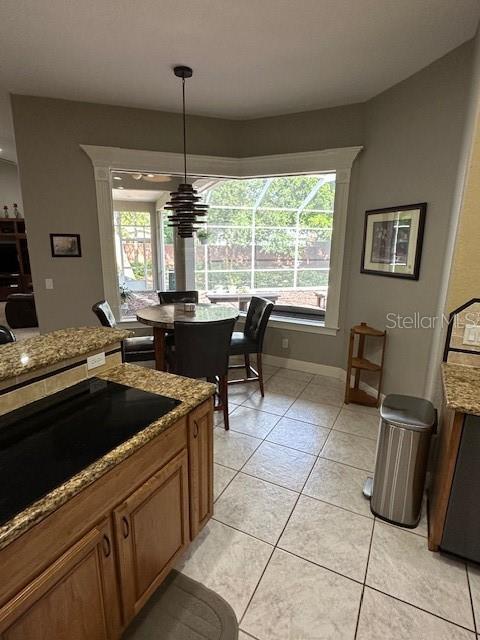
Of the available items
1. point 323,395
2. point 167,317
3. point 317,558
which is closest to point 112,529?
point 317,558

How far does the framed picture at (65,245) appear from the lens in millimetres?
3520

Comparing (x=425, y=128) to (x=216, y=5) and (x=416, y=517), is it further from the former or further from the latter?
(x=416, y=517)

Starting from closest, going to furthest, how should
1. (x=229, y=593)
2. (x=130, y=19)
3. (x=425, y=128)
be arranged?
(x=229, y=593), (x=130, y=19), (x=425, y=128)

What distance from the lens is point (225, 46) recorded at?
240cm

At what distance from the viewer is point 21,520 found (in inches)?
32.2

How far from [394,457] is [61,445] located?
5.39 feet

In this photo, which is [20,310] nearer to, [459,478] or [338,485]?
[338,485]

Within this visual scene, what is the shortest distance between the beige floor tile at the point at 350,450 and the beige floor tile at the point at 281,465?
0.19m

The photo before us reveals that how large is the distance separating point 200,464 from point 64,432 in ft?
2.13

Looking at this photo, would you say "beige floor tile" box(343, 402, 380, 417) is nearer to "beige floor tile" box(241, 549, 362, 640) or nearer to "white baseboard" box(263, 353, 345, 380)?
"white baseboard" box(263, 353, 345, 380)

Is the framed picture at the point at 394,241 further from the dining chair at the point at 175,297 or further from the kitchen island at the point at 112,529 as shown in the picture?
the kitchen island at the point at 112,529

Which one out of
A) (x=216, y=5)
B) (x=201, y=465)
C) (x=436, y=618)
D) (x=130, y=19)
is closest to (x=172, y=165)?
(x=130, y=19)

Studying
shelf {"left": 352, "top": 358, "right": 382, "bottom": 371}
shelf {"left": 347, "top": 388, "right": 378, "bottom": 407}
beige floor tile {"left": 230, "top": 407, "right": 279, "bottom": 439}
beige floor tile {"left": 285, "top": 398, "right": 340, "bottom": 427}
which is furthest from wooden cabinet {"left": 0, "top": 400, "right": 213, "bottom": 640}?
shelf {"left": 347, "top": 388, "right": 378, "bottom": 407}

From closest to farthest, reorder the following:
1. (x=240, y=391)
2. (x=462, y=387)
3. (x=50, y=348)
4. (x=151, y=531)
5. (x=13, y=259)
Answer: (x=151, y=531), (x=50, y=348), (x=462, y=387), (x=240, y=391), (x=13, y=259)
